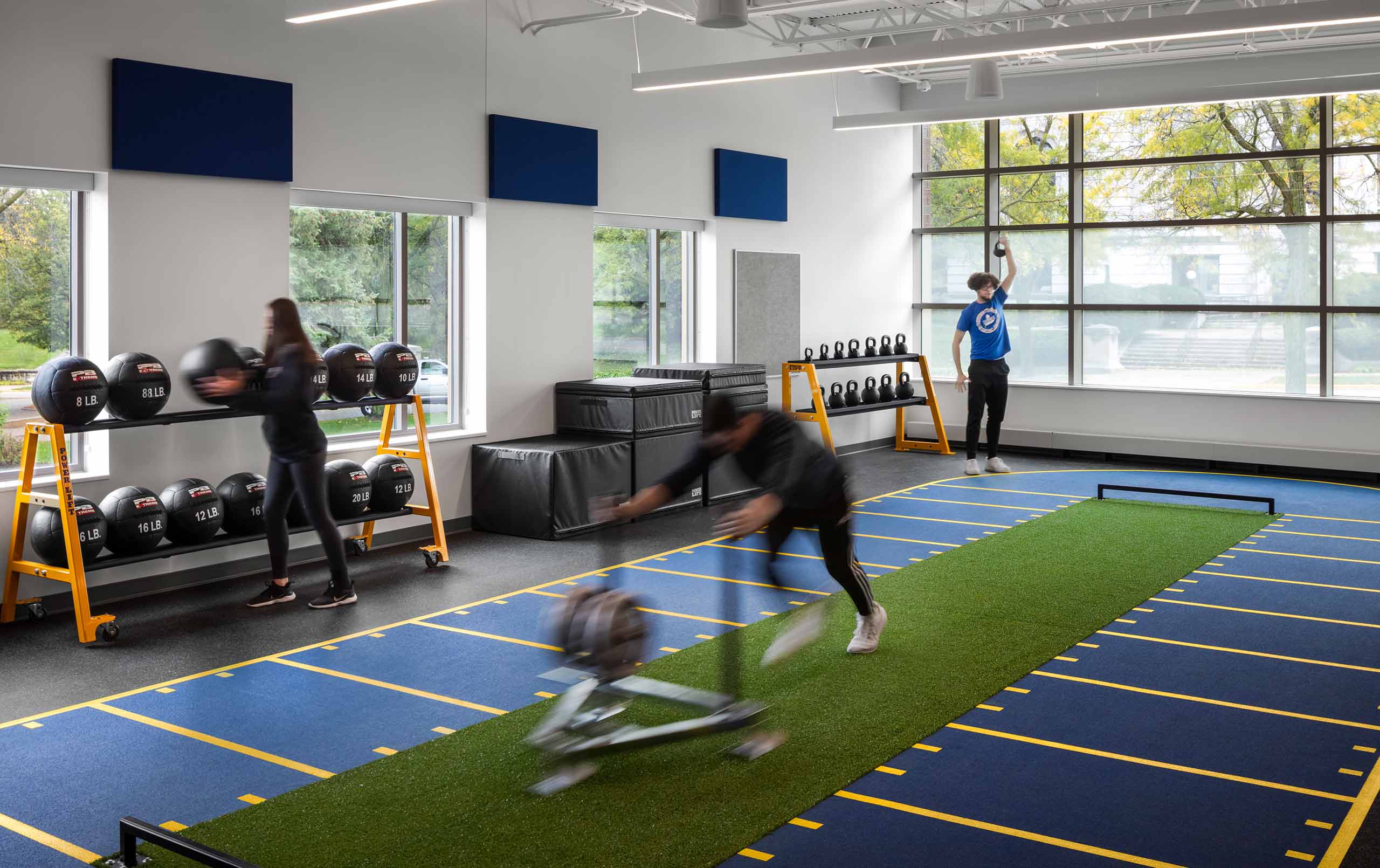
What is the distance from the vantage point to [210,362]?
5.83 m

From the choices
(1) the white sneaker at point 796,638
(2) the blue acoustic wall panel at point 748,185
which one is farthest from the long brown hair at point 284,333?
(2) the blue acoustic wall panel at point 748,185

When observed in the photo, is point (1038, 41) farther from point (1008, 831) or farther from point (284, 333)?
point (1008, 831)

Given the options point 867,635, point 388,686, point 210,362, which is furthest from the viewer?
point 210,362

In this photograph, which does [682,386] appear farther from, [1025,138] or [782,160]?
[1025,138]

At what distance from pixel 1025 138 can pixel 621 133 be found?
5.12 m

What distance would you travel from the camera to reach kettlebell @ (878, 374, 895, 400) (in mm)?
11584

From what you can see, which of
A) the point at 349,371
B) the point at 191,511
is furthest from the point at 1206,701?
the point at 191,511

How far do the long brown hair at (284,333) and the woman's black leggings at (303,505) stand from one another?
531 millimetres

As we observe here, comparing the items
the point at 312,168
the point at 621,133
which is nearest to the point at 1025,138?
the point at 621,133

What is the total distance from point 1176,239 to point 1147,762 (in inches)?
351

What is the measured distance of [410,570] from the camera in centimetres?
705

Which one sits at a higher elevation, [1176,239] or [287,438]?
[1176,239]

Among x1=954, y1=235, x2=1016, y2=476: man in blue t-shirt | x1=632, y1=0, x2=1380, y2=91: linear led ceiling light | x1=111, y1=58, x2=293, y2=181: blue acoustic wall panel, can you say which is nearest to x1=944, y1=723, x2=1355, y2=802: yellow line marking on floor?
x1=632, y1=0, x2=1380, y2=91: linear led ceiling light

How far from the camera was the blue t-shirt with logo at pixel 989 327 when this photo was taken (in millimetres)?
10578
